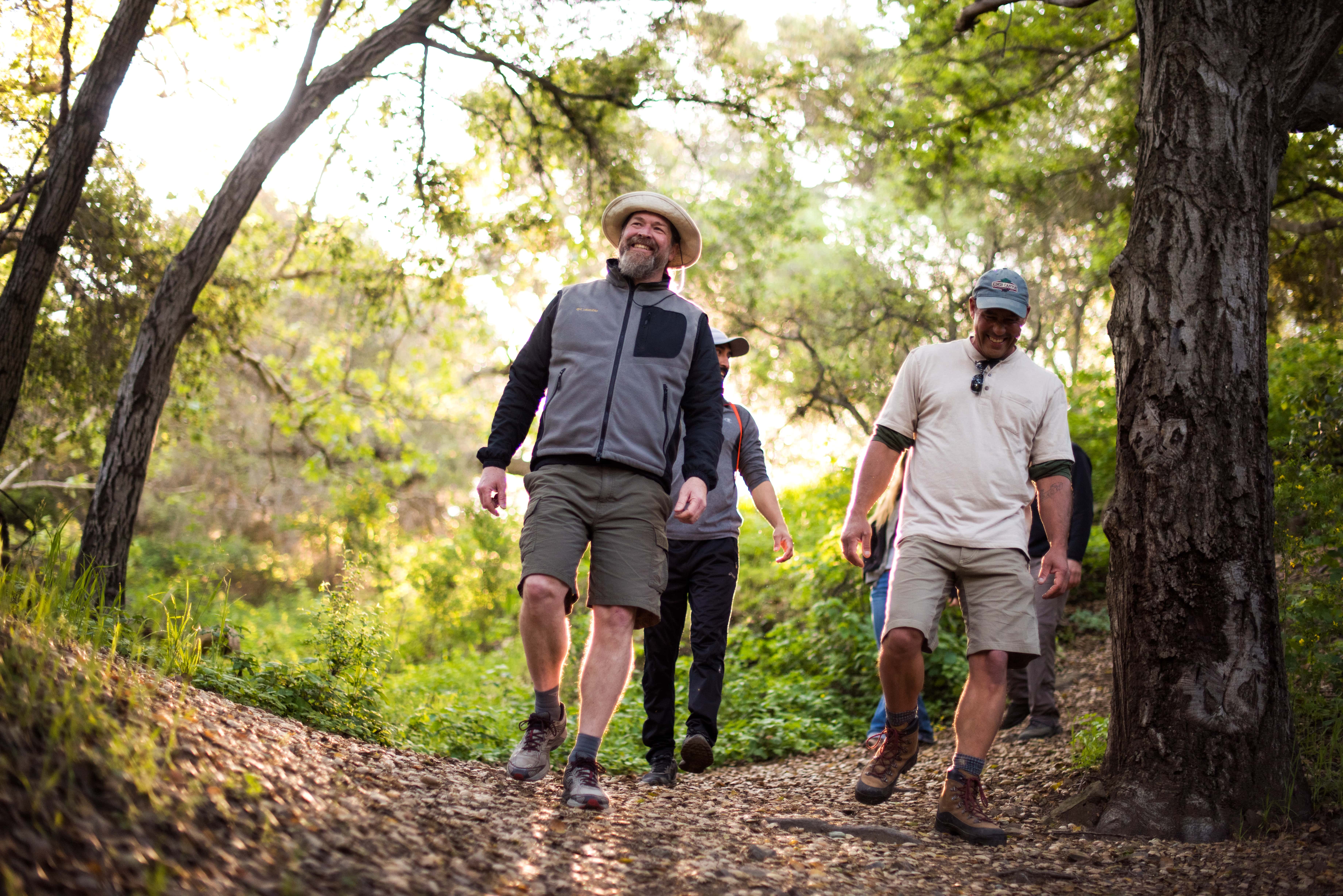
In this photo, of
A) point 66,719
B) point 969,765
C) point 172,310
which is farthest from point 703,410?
point 172,310

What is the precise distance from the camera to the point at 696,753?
5141mm

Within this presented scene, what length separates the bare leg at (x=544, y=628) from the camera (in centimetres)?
397

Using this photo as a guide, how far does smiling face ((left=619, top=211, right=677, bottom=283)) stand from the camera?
438cm

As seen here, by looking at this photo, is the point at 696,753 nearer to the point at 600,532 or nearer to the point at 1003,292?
the point at 600,532

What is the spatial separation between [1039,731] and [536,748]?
139 inches

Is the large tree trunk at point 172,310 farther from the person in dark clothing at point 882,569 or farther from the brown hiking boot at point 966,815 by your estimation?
the brown hiking boot at point 966,815

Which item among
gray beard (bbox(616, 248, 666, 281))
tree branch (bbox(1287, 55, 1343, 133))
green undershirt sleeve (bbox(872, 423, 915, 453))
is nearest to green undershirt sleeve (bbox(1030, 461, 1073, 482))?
green undershirt sleeve (bbox(872, 423, 915, 453))

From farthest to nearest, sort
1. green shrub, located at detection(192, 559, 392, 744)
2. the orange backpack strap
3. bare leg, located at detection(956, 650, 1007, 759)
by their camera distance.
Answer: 1. the orange backpack strap
2. green shrub, located at detection(192, 559, 392, 744)
3. bare leg, located at detection(956, 650, 1007, 759)

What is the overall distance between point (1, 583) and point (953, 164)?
379 inches

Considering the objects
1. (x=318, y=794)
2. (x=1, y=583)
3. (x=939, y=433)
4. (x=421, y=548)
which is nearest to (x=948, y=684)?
(x=939, y=433)

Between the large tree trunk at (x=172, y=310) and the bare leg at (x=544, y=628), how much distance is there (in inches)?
147

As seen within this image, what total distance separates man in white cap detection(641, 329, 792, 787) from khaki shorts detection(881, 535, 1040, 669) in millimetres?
1205

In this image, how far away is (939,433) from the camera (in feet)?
14.2

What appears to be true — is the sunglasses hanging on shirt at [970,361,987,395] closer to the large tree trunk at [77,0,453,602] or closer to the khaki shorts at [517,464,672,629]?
the khaki shorts at [517,464,672,629]
